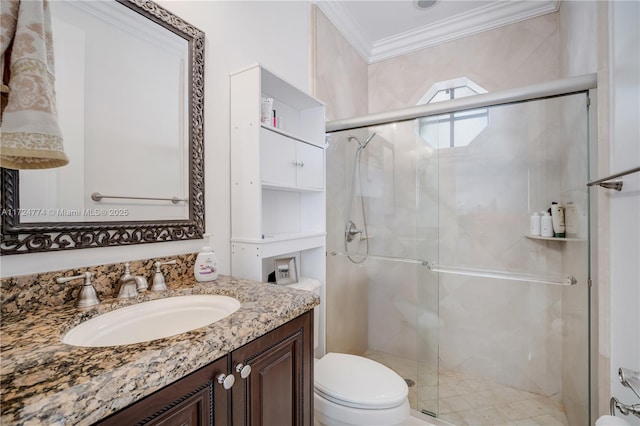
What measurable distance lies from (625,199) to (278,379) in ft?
4.70

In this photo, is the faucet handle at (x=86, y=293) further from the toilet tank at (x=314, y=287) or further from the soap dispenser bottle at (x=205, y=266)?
the toilet tank at (x=314, y=287)

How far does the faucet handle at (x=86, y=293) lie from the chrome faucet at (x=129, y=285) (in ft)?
0.22

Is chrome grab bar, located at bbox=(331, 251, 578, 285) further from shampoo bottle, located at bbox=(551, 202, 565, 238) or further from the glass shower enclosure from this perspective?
shampoo bottle, located at bbox=(551, 202, 565, 238)

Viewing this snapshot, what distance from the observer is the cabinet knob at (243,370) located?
68 cm

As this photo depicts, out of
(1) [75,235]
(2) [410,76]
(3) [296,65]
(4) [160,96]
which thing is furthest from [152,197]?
(2) [410,76]

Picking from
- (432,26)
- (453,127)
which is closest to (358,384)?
(453,127)

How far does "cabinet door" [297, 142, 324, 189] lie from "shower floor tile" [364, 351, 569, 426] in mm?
1431

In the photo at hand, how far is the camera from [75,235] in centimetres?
82

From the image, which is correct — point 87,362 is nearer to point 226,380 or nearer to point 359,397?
point 226,380

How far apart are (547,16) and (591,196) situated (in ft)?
5.05

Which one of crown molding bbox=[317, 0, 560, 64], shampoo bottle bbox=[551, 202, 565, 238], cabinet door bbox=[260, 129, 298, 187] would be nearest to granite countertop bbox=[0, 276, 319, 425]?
cabinet door bbox=[260, 129, 298, 187]

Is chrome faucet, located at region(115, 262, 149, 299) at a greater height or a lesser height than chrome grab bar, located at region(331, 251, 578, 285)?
greater

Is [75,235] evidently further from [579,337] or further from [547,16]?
[547,16]

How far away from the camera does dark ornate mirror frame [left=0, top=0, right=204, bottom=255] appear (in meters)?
0.71
